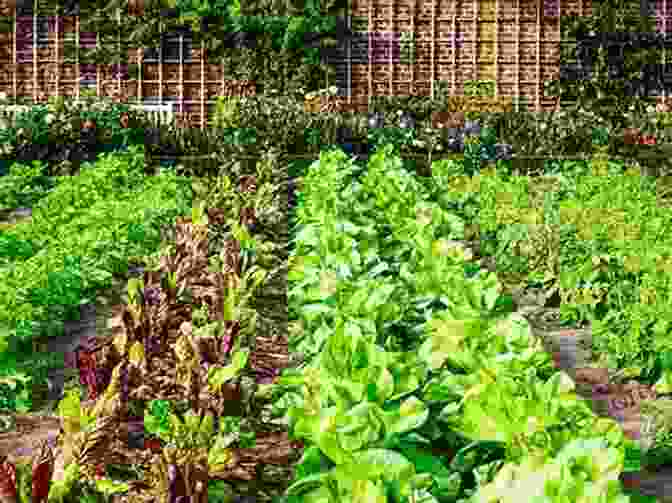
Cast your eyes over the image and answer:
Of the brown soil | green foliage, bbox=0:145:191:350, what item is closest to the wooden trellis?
green foliage, bbox=0:145:191:350

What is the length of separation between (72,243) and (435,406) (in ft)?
16.3

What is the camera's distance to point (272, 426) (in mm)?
5520

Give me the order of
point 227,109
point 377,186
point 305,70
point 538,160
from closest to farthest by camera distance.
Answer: point 377,186, point 538,160, point 227,109, point 305,70

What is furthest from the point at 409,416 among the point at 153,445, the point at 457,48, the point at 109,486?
the point at 457,48

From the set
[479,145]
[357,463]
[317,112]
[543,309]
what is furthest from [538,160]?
[357,463]

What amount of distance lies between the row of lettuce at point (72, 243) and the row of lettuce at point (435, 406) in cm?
152

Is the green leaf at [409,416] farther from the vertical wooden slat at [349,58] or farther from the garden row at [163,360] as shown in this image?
the vertical wooden slat at [349,58]

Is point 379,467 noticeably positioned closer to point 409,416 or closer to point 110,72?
point 409,416

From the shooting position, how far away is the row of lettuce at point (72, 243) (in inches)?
275

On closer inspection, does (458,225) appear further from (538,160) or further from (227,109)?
(227,109)

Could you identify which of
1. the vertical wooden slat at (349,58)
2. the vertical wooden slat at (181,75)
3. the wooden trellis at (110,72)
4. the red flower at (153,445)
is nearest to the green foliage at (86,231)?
the red flower at (153,445)

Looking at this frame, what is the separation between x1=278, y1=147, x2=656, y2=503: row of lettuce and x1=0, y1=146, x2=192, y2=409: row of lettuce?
Answer: 59.7 inches

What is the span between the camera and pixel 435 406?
4.88 metres

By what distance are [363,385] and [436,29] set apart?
1888cm
